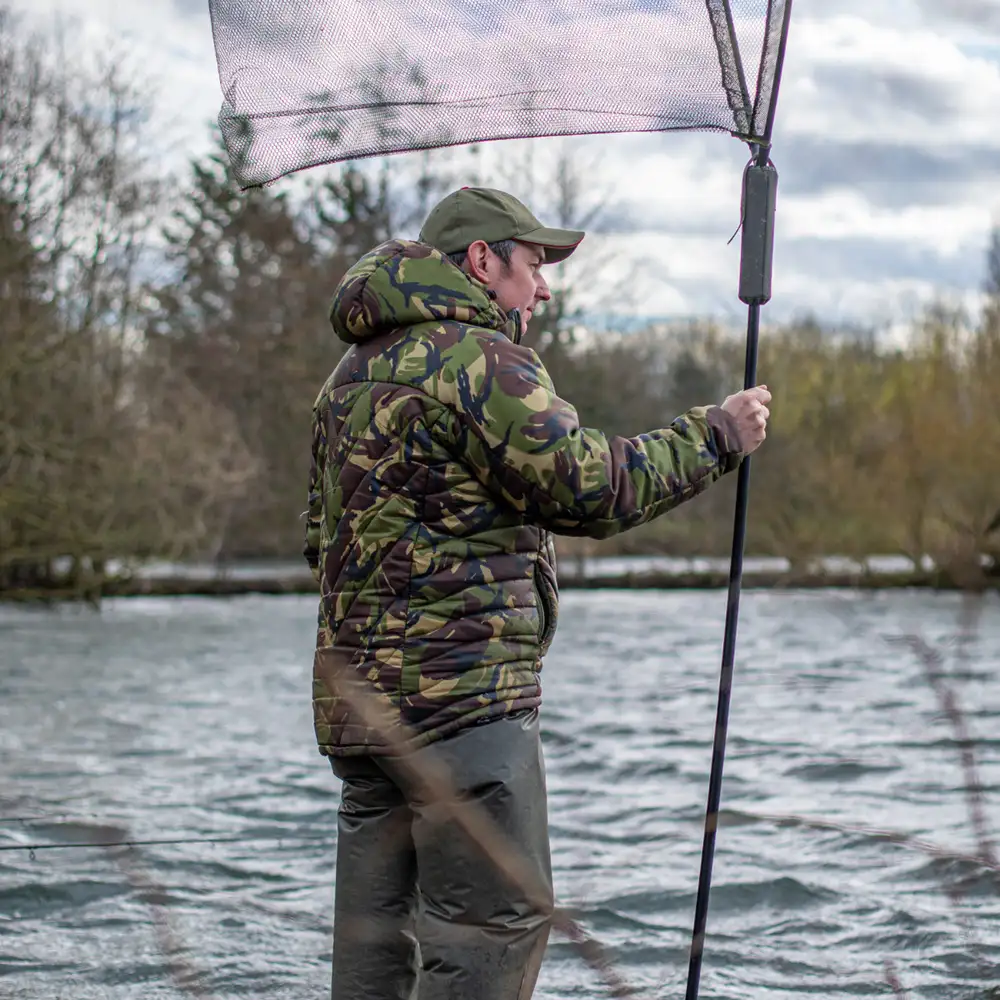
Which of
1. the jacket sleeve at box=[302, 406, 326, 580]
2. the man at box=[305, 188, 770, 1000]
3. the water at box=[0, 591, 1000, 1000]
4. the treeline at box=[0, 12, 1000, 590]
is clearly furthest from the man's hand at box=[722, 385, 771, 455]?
the treeline at box=[0, 12, 1000, 590]

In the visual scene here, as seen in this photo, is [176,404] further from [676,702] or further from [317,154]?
[317,154]

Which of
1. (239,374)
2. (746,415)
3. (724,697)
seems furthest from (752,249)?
(239,374)

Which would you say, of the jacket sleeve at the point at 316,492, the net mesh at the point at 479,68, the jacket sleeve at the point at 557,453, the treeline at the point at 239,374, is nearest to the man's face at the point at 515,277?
the jacket sleeve at the point at 557,453

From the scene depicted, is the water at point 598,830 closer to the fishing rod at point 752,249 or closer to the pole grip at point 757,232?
the fishing rod at point 752,249

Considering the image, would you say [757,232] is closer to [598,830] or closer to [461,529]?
[461,529]

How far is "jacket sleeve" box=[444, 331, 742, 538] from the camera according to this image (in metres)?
2.93

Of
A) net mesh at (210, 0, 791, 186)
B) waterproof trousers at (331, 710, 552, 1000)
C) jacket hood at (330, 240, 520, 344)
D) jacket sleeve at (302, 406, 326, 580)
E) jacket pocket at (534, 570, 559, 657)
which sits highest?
net mesh at (210, 0, 791, 186)

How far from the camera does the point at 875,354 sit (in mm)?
49500

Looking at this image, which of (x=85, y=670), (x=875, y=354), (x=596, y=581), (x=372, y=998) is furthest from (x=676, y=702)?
(x=875, y=354)

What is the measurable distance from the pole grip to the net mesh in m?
0.16

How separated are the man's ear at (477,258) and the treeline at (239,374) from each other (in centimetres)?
1978

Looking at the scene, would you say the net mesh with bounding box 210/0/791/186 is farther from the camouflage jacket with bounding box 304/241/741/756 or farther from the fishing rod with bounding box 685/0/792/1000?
the camouflage jacket with bounding box 304/241/741/756

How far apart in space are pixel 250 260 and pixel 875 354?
64.5 ft

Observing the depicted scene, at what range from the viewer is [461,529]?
302cm
